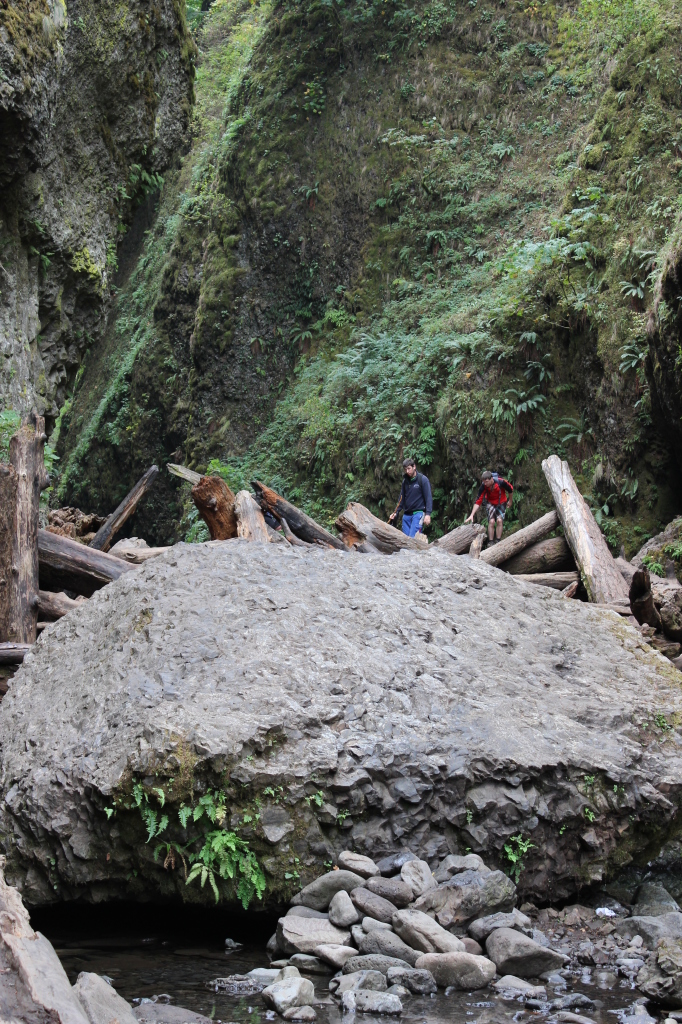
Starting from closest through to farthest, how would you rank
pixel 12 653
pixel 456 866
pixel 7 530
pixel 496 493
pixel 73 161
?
pixel 456 866, pixel 12 653, pixel 7 530, pixel 73 161, pixel 496 493

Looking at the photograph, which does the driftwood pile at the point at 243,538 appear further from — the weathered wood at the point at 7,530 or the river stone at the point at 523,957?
the river stone at the point at 523,957

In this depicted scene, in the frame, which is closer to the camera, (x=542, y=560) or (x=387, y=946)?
(x=387, y=946)

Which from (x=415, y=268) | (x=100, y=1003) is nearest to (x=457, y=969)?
(x=100, y=1003)

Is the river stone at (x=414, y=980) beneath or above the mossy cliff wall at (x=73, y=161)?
beneath

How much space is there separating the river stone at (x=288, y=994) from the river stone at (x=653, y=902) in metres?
1.87

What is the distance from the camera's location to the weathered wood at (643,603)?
23.5 feet

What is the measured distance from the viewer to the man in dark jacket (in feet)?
37.3

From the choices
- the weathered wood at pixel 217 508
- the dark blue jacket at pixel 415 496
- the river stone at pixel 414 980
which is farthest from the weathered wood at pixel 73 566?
the river stone at pixel 414 980

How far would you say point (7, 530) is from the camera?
716 centimetres

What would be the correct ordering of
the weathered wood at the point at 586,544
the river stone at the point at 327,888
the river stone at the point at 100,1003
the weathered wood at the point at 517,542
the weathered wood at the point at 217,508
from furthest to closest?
the weathered wood at the point at 517,542 → the weathered wood at the point at 586,544 → the weathered wood at the point at 217,508 → the river stone at the point at 327,888 → the river stone at the point at 100,1003

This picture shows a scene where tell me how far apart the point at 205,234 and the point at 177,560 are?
21411 mm

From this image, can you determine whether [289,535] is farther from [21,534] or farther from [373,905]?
[373,905]

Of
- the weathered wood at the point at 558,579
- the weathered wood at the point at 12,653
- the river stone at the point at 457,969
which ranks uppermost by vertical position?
the weathered wood at the point at 558,579

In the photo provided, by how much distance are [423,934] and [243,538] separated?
406cm
